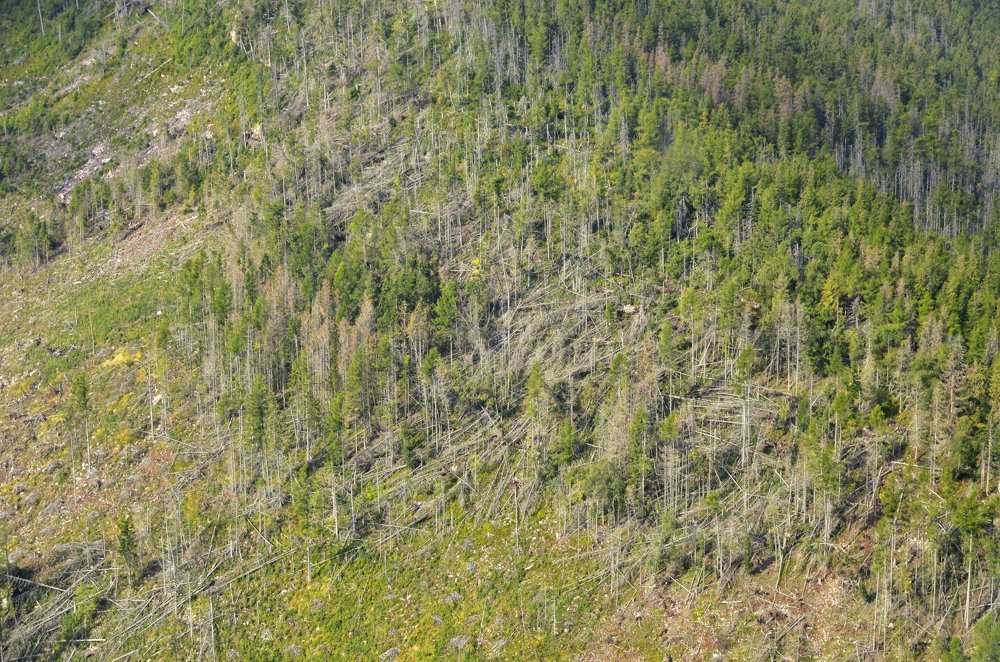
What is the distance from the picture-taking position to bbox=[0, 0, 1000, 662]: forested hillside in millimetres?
87812

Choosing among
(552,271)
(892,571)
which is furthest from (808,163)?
(892,571)

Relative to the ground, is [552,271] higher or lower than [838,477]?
higher

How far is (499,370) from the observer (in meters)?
113

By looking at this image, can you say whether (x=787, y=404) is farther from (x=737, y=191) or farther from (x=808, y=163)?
(x=808, y=163)

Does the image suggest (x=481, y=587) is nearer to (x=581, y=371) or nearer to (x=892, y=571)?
(x=581, y=371)

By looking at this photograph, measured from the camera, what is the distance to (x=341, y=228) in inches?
5325

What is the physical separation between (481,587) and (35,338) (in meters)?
79.8

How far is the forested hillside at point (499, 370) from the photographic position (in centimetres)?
8781

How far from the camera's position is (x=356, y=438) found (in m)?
109

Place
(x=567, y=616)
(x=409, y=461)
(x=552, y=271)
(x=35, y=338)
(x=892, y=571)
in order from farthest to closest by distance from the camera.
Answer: (x=35, y=338) → (x=552, y=271) → (x=409, y=461) → (x=567, y=616) → (x=892, y=571)

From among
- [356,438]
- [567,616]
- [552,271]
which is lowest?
[567,616]

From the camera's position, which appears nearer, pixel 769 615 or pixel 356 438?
pixel 769 615

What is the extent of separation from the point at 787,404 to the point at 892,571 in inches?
843

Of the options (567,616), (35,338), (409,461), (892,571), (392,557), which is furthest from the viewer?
(35,338)
